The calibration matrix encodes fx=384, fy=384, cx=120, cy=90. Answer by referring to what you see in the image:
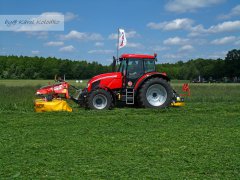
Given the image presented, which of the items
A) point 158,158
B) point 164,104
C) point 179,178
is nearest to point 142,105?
point 164,104

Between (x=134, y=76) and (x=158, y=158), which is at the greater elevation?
(x=134, y=76)

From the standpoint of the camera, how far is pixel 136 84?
42.9 ft

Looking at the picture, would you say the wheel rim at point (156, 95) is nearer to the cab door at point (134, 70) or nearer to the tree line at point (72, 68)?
the cab door at point (134, 70)

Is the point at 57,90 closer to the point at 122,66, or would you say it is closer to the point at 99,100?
the point at 99,100

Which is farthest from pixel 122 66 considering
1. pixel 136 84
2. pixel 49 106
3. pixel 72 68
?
pixel 72 68

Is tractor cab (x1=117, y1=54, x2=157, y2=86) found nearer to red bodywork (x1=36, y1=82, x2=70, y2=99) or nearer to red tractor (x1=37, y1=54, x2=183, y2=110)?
red tractor (x1=37, y1=54, x2=183, y2=110)

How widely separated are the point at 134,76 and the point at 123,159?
7.60 metres

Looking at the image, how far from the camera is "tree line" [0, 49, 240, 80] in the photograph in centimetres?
8238

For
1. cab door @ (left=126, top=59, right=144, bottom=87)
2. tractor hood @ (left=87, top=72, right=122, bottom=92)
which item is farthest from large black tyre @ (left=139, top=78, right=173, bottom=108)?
tractor hood @ (left=87, top=72, right=122, bottom=92)

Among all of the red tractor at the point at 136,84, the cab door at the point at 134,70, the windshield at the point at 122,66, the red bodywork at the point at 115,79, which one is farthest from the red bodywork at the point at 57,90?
the cab door at the point at 134,70

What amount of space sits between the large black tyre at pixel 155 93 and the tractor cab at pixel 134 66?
16.9 inches

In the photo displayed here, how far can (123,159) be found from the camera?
579cm

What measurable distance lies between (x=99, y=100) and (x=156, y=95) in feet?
6.80

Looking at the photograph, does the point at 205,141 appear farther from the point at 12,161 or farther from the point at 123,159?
the point at 12,161
